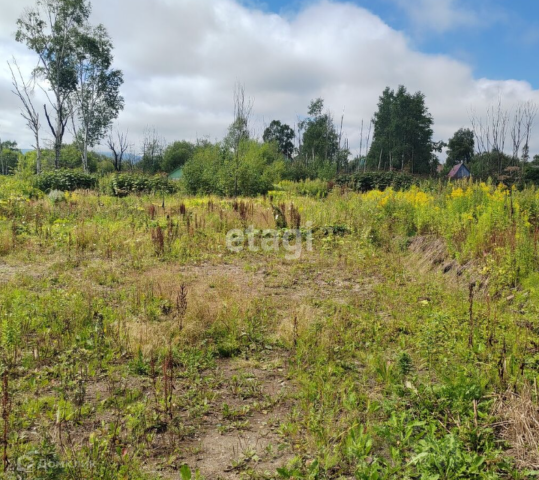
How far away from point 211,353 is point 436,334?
1.94 metres

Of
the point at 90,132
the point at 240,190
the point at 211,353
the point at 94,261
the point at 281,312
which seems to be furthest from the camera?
the point at 90,132

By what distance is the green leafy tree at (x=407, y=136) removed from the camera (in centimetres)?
4131

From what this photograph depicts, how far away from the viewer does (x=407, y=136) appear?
4191cm

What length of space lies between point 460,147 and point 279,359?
53308mm

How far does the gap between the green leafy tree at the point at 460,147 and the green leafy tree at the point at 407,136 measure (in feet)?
25.4

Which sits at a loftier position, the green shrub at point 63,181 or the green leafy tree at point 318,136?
the green leafy tree at point 318,136

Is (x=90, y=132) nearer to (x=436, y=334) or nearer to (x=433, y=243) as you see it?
(x=433, y=243)

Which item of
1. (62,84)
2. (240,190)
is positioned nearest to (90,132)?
(62,84)

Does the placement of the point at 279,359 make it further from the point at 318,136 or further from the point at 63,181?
the point at 318,136

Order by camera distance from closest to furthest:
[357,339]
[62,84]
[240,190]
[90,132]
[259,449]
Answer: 1. [259,449]
2. [357,339]
3. [240,190]
4. [62,84]
5. [90,132]

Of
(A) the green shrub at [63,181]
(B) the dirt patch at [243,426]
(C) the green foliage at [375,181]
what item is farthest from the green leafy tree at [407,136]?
(B) the dirt patch at [243,426]

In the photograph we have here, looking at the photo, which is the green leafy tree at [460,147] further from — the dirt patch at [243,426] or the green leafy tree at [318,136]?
the dirt patch at [243,426]

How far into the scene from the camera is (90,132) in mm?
29750

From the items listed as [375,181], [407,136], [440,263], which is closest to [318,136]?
[407,136]
